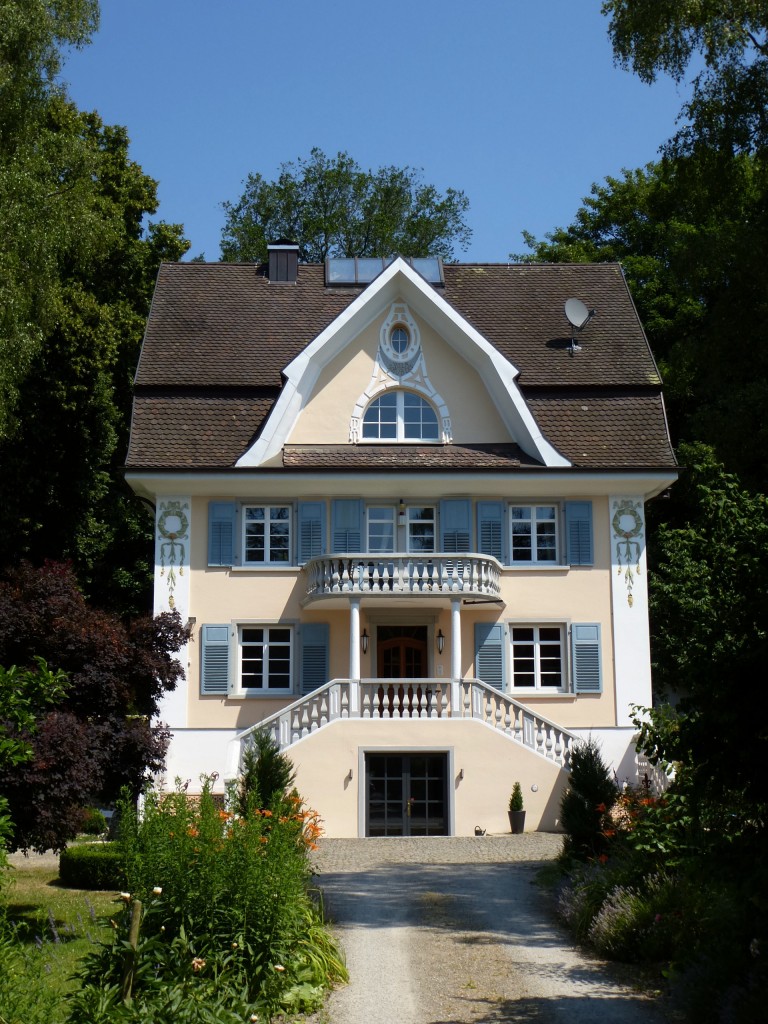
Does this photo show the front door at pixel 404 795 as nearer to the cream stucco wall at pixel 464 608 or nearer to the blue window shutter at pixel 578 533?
the cream stucco wall at pixel 464 608

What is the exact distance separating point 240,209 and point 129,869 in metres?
41.1

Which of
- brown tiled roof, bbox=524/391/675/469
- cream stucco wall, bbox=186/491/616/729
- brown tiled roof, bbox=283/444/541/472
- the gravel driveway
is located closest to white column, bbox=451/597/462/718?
cream stucco wall, bbox=186/491/616/729

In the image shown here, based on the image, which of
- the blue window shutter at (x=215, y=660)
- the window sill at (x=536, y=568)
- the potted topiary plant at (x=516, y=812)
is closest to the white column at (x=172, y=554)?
the blue window shutter at (x=215, y=660)

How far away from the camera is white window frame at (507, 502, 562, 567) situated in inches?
1077

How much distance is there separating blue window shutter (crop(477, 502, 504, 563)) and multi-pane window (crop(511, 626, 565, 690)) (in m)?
1.74

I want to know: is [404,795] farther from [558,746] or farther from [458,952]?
[458,952]

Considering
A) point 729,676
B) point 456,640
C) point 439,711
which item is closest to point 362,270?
point 456,640

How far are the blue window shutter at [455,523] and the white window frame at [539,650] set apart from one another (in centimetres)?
210

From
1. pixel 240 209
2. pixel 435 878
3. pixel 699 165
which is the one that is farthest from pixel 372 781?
pixel 240 209

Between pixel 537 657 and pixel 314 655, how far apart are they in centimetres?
479

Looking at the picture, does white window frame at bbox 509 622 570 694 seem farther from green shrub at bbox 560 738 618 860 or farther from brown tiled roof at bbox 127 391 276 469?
brown tiled roof at bbox 127 391 276 469

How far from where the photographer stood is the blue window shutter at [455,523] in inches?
1066

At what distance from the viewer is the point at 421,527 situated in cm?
2762

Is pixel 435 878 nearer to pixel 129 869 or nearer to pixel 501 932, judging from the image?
pixel 501 932
